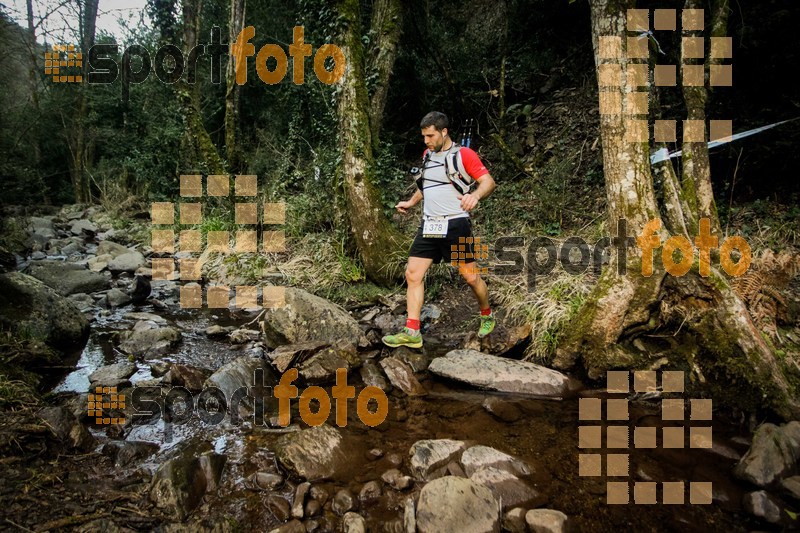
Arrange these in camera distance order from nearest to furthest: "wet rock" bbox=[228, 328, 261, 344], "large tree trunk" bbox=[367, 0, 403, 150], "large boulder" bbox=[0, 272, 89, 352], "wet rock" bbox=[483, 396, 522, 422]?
"wet rock" bbox=[483, 396, 522, 422] → "large boulder" bbox=[0, 272, 89, 352] → "wet rock" bbox=[228, 328, 261, 344] → "large tree trunk" bbox=[367, 0, 403, 150]

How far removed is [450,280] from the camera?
5.67 metres

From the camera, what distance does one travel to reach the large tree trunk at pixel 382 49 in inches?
274

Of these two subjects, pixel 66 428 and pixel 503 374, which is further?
Answer: pixel 503 374

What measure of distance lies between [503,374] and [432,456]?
4.11ft

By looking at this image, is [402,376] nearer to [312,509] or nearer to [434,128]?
[312,509]

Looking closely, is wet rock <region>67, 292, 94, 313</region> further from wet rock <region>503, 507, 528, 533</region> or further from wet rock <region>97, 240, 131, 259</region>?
wet rock <region>503, 507, 528, 533</region>

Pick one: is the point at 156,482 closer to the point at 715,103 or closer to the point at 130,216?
the point at 715,103

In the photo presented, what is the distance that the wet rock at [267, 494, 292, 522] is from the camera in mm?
2221

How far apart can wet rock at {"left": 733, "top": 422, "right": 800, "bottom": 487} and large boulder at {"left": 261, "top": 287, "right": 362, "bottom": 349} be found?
10.7 ft

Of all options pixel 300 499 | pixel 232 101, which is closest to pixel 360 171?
pixel 300 499

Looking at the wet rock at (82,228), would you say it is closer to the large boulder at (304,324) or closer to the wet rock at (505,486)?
the large boulder at (304,324)

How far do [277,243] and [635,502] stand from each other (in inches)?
256

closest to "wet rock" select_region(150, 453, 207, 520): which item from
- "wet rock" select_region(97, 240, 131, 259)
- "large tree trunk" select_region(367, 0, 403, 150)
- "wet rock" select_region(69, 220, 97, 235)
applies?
"large tree trunk" select_region(367, 0, 403, 150)

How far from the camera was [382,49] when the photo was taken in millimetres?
7160
